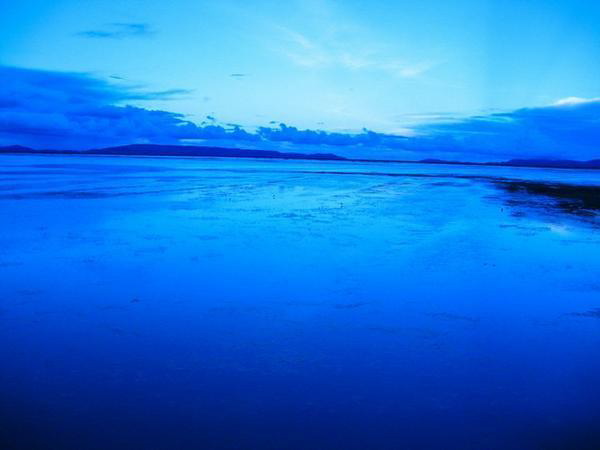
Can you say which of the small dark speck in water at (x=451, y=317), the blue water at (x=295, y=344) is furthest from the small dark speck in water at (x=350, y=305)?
the small dark speck in water at (x=451, y=317)

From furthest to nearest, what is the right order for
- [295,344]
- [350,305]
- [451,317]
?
[350,305] → [451,317] → [295,344]

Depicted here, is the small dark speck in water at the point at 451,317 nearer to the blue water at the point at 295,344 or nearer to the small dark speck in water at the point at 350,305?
the blue water at the point at 295,344

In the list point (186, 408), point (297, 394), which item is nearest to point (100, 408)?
point (186, 408)

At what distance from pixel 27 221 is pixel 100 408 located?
10.6m

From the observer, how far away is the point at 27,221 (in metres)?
12.4

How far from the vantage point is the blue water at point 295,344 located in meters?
3.32

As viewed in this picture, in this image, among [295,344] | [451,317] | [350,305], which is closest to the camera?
[295,344]

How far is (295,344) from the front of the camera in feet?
15.6

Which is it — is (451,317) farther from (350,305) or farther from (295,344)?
(295,344)

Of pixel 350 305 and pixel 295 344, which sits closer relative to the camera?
pixel 295 344

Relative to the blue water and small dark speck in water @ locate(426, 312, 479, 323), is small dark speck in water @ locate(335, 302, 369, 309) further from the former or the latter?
small dark speck in water @ locate(426, 312, 479, 323)

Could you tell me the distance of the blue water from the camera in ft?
10.9

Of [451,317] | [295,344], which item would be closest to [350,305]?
[451,317]

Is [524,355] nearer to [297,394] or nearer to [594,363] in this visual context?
[594,363]
